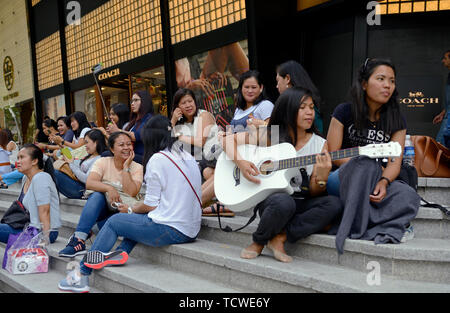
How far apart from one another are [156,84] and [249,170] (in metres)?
5.12

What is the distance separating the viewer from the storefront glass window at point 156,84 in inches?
286

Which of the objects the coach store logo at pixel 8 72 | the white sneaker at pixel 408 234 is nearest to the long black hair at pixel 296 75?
the white sneaker at pixel 408 234

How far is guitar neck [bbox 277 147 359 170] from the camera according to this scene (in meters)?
2.33

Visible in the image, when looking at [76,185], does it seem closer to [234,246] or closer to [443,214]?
[234,246]

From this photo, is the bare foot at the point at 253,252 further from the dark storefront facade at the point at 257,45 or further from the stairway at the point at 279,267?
the dark storefront facade at the point at 257,45

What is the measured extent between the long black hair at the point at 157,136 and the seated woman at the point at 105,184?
67 cm

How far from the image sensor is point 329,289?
2.28 metres

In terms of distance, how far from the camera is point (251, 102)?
389cm

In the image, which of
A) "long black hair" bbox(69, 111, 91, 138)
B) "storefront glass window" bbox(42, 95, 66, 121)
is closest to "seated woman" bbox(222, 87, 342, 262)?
"long black hair" bbox(69, 111, 91, 138)

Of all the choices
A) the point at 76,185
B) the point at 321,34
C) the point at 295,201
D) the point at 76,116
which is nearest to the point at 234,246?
the point at 295,201

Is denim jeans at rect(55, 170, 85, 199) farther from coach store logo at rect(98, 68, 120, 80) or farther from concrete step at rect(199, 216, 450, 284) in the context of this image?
coach store logo at rect(98, 68, 120, 80)

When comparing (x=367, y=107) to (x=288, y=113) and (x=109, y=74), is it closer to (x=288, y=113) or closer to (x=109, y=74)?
(x=288, y=113)

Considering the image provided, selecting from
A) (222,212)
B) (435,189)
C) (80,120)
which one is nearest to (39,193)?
(222,212)

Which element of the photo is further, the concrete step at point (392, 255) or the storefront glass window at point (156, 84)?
the storefront glass window at point (156, 84)
